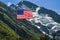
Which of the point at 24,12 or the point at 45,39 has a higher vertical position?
the point at 24,12

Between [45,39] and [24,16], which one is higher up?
[24,16]

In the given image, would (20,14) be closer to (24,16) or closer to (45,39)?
(24,16)

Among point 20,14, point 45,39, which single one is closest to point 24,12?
Result: point 20,14

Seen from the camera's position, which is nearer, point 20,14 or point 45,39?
point 45,39

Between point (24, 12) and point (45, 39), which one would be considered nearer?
point (45, 39)

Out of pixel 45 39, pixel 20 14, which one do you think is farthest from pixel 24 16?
pixel 45 39

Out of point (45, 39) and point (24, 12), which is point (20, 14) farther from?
point (45, 39)

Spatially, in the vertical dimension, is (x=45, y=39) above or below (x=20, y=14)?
below

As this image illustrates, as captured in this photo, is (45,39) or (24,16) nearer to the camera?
(45,39)
